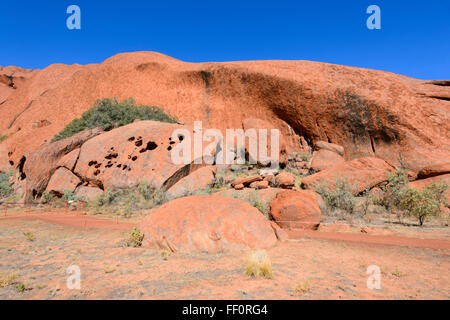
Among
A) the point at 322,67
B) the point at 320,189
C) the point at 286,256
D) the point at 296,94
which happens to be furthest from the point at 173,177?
the point at 322,67

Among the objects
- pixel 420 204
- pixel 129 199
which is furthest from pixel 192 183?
pixel 420 204

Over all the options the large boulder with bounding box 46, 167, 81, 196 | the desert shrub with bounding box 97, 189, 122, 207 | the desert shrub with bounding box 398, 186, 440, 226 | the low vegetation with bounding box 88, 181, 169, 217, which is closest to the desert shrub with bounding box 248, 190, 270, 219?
the low vegetation with bounding box 88, 181, 169, 217

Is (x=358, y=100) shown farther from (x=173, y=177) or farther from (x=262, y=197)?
(x=173, y=177)

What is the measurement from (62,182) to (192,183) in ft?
23.4

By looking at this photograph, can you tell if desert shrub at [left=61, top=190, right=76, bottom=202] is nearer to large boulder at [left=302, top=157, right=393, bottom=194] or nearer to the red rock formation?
the red rock formation

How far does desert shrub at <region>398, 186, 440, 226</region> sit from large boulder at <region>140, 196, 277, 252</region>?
6101 mm

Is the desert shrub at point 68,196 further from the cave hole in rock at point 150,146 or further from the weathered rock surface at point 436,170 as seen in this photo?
the weathered rock surface at point 436,170

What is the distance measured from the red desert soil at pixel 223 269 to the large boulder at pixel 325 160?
1113 cm

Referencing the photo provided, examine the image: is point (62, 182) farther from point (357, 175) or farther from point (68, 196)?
point (357, 175)

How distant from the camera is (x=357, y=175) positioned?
43.0 ft

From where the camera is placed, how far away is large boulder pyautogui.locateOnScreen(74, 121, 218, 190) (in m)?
12.4

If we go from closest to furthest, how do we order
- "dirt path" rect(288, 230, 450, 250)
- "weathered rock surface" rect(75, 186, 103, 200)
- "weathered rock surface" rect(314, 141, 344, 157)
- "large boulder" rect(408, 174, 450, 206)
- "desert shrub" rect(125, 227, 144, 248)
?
1. "desert shrub" rect(125, 227, 144, 248)
2. "dirt path" rect(288, 230, 450, 250)
3. "large boulder" rect(408, 174, 450, 206)
4. "weathered rock surface" rect(75, 186, 103, 200)
5. "weathered rock surface" rect(314, 141, 344, 157)

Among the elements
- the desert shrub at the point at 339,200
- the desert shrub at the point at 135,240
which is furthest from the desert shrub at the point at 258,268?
the desert shrub at the point at 339,200

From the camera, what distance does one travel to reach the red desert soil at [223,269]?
10.5 feet
